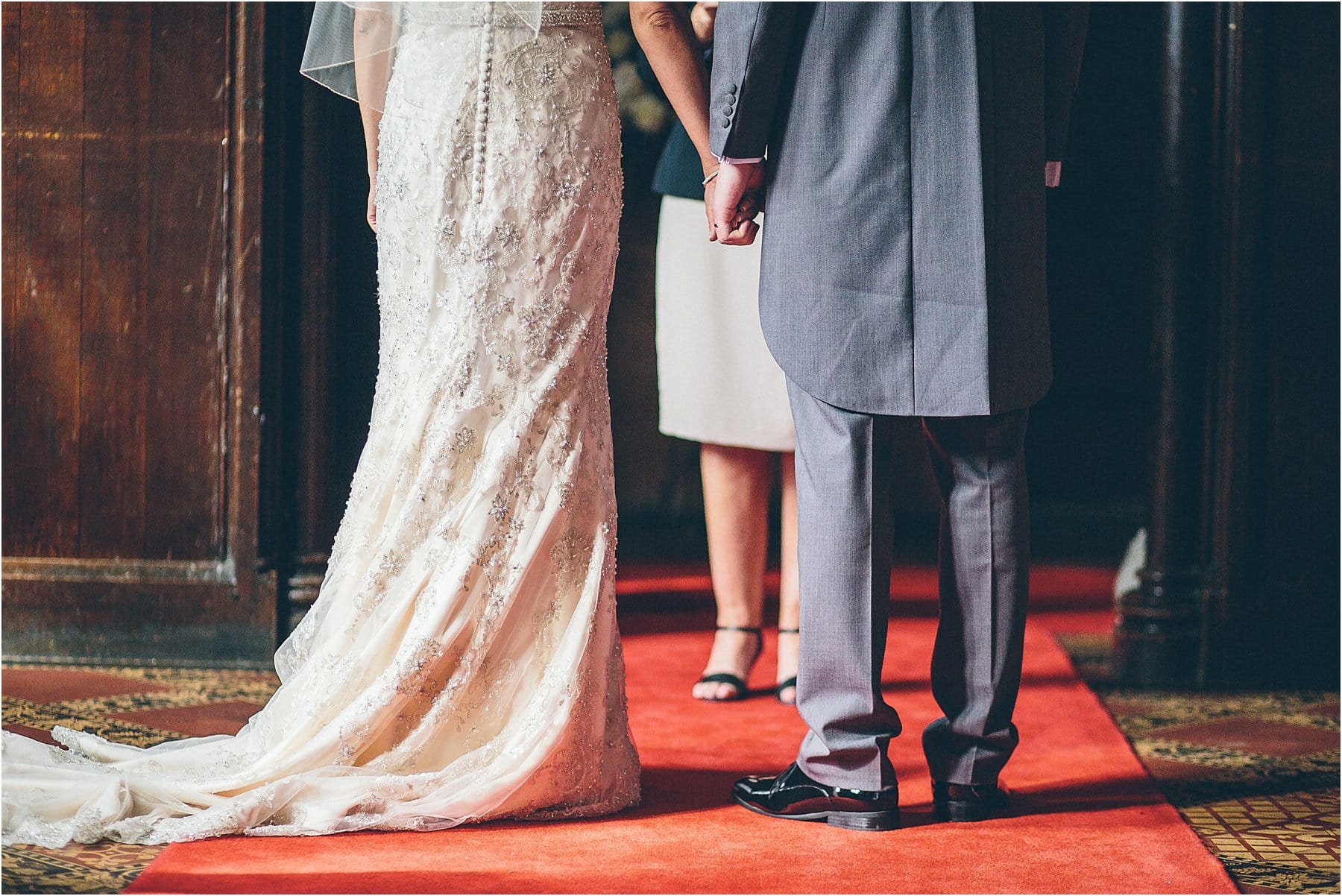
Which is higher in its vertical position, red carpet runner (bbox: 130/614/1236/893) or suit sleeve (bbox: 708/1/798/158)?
suit sleeve (bbox: 708/1/798/158)

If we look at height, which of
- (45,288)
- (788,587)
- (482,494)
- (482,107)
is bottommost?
(788,587)

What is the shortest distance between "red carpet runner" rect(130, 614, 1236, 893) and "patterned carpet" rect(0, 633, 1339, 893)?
61 millimetres

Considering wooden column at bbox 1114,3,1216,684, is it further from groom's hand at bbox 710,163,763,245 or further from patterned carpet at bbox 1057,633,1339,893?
groom's hand at bbox 710,163,763,245

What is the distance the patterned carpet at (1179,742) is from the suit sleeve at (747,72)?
45.6 inches

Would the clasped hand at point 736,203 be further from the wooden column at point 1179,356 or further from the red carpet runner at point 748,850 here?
the wooden column at point 1179,356

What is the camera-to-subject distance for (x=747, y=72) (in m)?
1.71

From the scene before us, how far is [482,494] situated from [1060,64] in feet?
3.40

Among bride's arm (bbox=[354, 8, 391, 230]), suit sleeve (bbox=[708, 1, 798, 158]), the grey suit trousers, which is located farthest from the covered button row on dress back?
the grey suit trousers

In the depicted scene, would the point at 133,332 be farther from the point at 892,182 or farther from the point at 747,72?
the point at 892,182

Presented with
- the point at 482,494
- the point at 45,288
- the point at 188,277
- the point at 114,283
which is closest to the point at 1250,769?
the point at 482,494

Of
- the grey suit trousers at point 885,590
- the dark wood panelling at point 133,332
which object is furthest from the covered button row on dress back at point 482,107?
the dark wood panelling at point 133,332

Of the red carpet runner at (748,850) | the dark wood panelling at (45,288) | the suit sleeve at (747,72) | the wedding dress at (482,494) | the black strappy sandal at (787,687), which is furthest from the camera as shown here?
the dark wood panelling at (45,288)

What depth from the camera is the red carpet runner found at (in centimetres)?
153

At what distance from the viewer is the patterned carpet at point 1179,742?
160 cm
